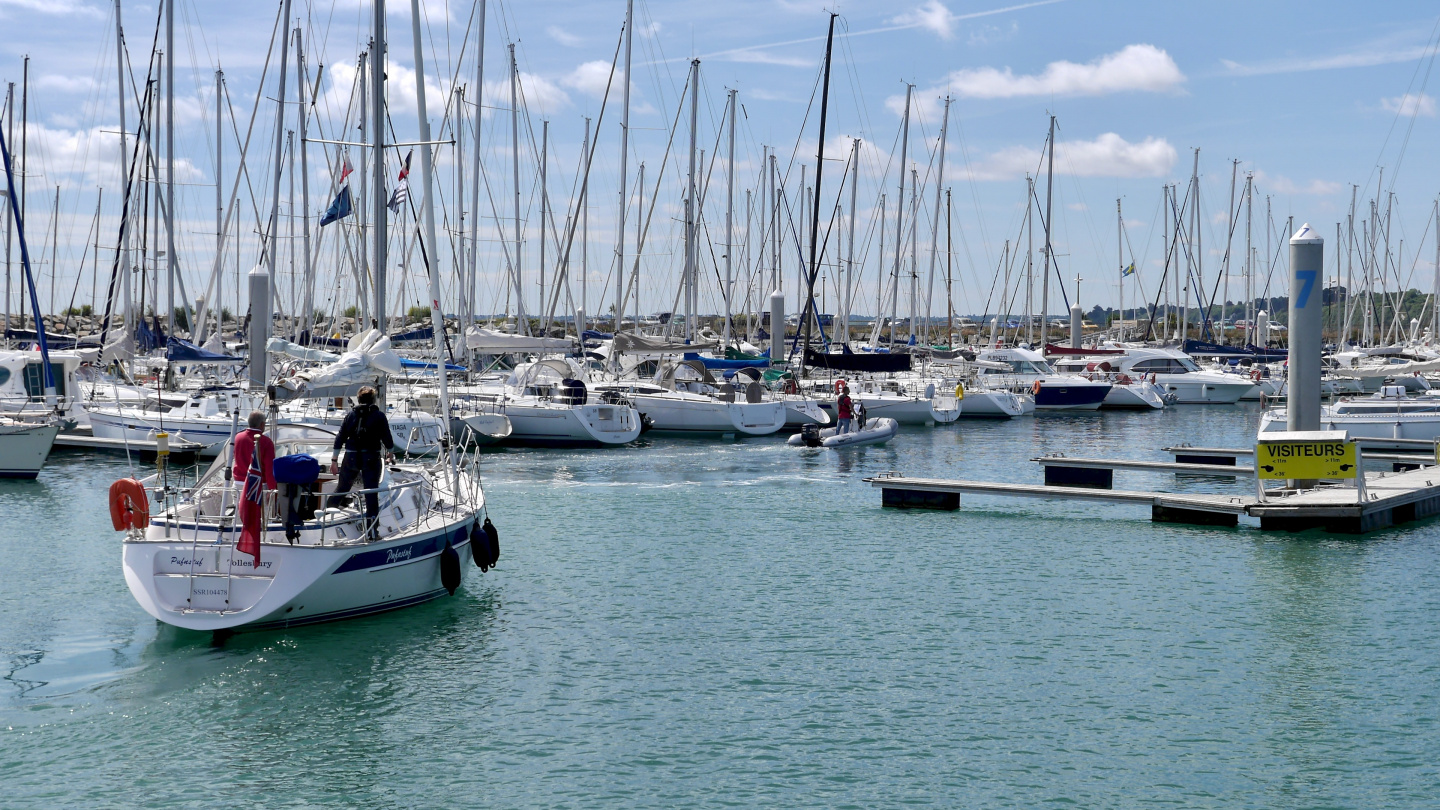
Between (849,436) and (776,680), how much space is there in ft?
86.8

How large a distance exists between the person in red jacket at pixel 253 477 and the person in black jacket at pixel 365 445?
0.99 metres

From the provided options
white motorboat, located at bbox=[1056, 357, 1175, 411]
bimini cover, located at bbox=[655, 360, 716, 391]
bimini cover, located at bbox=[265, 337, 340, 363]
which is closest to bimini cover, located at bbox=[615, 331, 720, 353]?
bimini cover, located at bbox=[655, 360, 716, 391]

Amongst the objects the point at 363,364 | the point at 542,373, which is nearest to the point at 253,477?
the point at 363,364

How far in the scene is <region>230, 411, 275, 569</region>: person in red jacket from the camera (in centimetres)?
1318

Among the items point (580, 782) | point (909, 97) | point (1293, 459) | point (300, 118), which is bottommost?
point (580, 782)

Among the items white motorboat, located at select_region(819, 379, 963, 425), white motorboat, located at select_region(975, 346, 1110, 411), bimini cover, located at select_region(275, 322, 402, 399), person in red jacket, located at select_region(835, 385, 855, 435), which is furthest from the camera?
white motorboat, located at select_region(975, 346, 1110, 411)

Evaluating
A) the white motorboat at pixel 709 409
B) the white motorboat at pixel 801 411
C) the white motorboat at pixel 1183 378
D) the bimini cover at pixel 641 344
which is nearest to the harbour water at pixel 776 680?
the white motorboat at pixel 709 409

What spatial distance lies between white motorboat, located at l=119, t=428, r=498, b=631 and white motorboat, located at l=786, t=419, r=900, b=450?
22.8m

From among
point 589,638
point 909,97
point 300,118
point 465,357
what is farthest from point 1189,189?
point 589,638

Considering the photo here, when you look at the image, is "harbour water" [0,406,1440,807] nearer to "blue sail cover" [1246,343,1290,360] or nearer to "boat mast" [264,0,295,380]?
"boat mast" [264,0,295,380]

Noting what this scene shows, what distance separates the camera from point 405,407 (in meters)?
35.7

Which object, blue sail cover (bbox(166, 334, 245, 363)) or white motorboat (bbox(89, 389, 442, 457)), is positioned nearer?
white motorboat (bbox(89, 389, 442, 457))

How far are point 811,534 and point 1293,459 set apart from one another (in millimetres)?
8933

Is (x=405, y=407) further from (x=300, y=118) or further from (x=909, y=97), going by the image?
(x=909, y=97)
